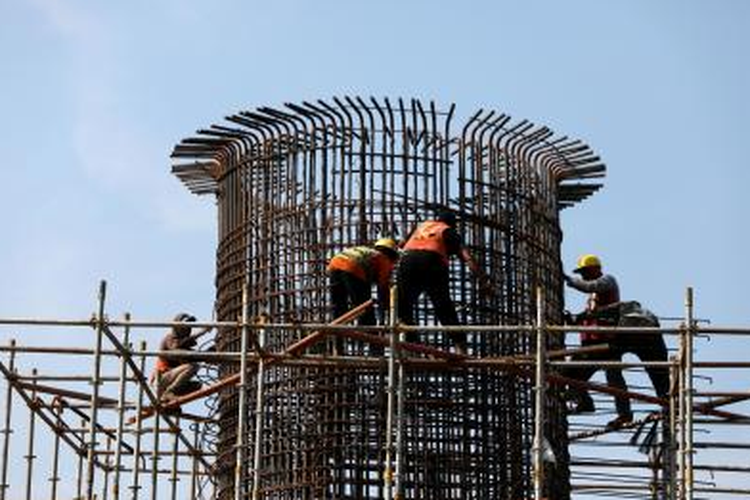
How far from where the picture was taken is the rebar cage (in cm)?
3906

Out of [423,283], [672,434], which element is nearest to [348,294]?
[423,283]

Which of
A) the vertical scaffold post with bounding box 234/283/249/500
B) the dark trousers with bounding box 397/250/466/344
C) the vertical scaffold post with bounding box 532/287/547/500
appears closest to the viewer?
the vertical scaffold post with bounding box 532/287/547/500

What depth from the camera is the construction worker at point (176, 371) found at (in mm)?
40469

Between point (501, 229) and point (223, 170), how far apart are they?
4742 millimetres

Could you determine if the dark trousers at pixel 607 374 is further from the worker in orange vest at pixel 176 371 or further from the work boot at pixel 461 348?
the worker in orange vest at pixel 176 371

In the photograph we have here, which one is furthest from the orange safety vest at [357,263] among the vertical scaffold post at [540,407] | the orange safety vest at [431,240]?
the vertical scaffold post at [540,407]

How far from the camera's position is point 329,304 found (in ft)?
131

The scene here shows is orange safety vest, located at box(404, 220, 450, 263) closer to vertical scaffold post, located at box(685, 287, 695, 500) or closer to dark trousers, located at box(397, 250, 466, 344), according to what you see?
dark trousers, located at box(397, 250, 466, 344)

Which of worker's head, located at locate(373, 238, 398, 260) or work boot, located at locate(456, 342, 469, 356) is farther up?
worker's head, located at locate(373, 238, 398, 260)

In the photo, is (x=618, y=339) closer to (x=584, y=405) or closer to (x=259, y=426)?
(x=584, y=405)

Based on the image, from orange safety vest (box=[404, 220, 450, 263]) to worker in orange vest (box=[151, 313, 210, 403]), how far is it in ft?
12.6

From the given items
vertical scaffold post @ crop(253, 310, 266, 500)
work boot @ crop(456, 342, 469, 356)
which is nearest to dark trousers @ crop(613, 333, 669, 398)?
work boot @ crop(456, 342, 469, 356)

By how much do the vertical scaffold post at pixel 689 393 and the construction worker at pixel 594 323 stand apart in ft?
11.2

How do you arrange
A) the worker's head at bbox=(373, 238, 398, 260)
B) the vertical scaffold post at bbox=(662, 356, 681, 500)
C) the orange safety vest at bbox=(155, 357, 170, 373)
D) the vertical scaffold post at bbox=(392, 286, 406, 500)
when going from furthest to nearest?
the orange safety vest at bbox=(155, 357, 170, 373) → the worker's head at bbox=(373, 238, 398, 260) → the vertical scaffold post at bbox=(662, 356, 681, 500) → the vertical scaffold post at bbox=(392, 286, 406, 500)
